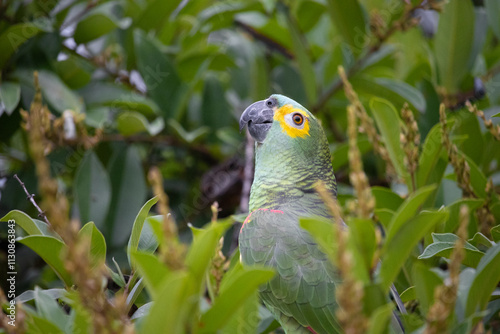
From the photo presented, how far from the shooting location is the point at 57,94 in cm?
204

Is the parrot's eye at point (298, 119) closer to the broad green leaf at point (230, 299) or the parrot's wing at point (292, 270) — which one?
the parrot's wing at point (292, 270)

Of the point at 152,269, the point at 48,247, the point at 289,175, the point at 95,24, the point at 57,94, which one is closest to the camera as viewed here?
the point at 152,269

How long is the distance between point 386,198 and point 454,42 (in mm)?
937

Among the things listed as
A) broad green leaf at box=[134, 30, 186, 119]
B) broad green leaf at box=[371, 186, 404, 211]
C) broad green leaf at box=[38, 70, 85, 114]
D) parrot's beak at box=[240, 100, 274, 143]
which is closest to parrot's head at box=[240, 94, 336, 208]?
parrot's beak at box=[240, 100, 274, 143]

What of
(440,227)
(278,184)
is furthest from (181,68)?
(440,227)

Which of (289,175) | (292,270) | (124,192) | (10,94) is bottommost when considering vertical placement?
(124,192)

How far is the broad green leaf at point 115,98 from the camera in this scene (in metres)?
2.18

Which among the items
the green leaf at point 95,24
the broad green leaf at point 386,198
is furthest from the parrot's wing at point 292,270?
the green leaf at point 95,24

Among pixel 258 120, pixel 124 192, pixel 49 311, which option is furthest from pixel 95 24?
pixel 49 311

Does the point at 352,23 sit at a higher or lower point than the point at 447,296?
higher

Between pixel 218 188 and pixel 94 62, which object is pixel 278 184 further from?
pixel 94 62

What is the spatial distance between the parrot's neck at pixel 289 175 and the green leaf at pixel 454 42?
0.77 meters

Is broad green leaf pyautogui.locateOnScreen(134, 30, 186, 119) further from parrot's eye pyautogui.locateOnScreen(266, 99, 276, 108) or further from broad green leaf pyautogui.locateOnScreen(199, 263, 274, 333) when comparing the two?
broad green leaf pyautogui.locateOnScreen(199, 263, 274, 333)

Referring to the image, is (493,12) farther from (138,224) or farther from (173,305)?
(173,305)
